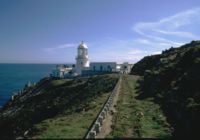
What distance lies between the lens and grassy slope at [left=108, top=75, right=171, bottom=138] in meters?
18.9

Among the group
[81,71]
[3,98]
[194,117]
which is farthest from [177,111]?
[3,98]

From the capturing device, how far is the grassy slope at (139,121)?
1891 cm

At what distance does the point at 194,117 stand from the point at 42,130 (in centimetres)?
990

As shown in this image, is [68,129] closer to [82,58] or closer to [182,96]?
[182,96]

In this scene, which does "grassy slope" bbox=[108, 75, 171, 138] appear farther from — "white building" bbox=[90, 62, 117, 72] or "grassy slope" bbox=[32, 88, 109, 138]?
"white building" bbox=[90, 62, 117, 72]

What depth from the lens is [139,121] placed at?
22156 mm

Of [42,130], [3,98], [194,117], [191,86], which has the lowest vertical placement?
[3,98]

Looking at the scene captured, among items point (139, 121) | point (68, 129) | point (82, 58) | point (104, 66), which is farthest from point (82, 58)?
point (68, 129)

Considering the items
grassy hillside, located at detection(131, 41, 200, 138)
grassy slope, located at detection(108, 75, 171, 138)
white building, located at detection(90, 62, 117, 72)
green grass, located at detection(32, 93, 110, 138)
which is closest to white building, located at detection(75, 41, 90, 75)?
white building, located at detection(90, 62, 117, 72)

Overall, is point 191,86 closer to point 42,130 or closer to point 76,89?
point 42,130

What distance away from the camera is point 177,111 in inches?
912

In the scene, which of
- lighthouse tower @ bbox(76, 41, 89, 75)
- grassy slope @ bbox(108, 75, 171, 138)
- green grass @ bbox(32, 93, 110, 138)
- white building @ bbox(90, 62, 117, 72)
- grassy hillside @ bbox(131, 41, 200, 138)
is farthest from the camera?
white building @ bbox(90, 62, 117, 72)

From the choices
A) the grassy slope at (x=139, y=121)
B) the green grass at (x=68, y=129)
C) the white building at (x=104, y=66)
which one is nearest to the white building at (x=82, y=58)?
the white building at (x=104, y=66)

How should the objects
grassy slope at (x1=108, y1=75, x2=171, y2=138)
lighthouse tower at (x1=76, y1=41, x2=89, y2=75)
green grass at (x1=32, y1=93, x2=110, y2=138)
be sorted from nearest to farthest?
1. green grass at (x1=32, y1=93, x2=110, y2=138)
2. grassy slope at (x1=108, y1=75, x2=171, y2=138)
3. lighthouse tower at (x1=76, y1=41, x2=89, y2=75)
